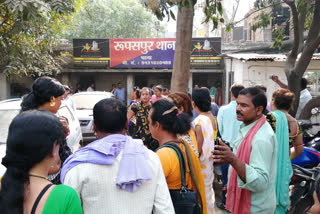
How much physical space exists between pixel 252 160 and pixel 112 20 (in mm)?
25843

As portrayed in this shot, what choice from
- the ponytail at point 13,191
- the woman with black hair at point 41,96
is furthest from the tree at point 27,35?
the ponytail at point 13,191

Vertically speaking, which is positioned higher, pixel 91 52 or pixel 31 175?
pixel 91 52

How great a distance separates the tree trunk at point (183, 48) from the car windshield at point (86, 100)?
613 cm

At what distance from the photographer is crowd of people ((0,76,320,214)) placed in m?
1.41

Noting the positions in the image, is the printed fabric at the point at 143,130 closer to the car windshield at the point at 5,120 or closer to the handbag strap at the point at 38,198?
the car windshield at the point at 5,120

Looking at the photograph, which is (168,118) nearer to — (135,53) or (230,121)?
(230,121)

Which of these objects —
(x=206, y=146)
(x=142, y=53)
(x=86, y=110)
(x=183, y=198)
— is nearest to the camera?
(x=183, y=198)

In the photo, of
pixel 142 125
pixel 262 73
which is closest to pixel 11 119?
pixel 142 125

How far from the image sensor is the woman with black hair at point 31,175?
137cm

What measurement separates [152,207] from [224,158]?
0.67 meters

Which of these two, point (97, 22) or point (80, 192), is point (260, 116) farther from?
point (97, 22)

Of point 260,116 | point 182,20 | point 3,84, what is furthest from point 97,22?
point 260,116

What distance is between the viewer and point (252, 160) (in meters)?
2.41

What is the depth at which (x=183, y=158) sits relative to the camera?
2236mm
